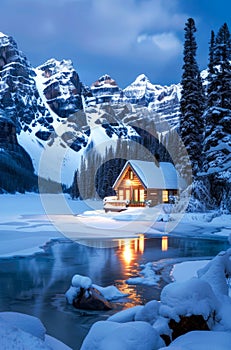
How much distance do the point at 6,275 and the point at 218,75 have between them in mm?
26671

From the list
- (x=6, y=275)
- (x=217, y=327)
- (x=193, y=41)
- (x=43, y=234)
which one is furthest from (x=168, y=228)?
(x=217, y=327)

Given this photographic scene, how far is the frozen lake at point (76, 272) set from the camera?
353 inches

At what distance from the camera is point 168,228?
1115 inches

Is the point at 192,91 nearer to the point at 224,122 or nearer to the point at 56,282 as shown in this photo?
the point at 224,122

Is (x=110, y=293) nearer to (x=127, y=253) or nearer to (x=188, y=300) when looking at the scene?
(x=188, y=300)

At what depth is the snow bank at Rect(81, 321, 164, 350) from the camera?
4637 mm

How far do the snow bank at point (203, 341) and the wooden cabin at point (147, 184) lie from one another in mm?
36568

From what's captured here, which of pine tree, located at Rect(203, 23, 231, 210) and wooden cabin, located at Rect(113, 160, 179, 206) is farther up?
pine tree, located at Rect(203, 23, 231, 210)

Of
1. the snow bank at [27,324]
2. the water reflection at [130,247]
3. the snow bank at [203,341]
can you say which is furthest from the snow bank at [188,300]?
the water reflection at [130,247]

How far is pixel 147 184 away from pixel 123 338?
127 ft

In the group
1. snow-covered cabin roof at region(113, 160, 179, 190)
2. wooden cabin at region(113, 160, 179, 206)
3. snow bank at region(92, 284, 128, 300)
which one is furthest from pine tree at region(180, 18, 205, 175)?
snow bank at region(92, 284, 128, 300)

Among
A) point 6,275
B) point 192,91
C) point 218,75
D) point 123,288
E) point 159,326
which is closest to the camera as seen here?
point 159,326

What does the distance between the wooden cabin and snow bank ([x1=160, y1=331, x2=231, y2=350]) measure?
120 ft

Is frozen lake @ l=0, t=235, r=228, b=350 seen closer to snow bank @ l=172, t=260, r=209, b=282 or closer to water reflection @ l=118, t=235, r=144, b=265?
water reflection @ l=118, t=235, r=144, b=265
